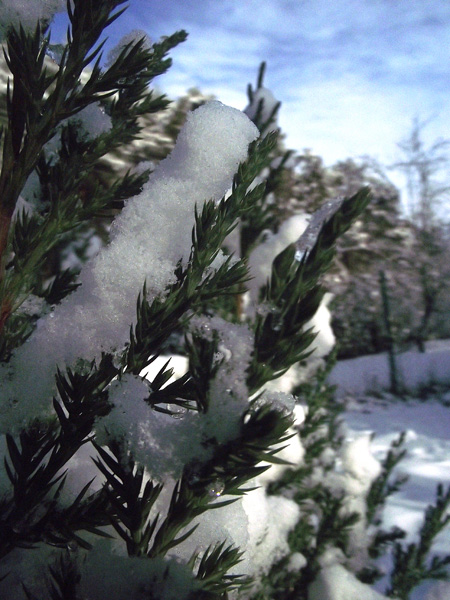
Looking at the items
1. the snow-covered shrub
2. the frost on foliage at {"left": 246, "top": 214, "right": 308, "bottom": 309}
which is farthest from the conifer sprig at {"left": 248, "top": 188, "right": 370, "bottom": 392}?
the frost on foliage at {"left": 246, "top": 214, "right": 308, "bottom": 309}

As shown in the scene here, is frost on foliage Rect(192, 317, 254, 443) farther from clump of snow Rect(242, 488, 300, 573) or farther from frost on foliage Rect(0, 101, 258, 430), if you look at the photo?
clump of snow Rect(242, 488, 300, 573)

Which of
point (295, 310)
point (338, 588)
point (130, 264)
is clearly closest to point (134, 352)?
point (130, 264)

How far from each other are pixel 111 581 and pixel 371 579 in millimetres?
1790

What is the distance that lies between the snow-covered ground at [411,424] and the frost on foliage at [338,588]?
20 cm

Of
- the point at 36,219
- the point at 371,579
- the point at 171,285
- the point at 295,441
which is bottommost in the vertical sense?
the point at 371,579

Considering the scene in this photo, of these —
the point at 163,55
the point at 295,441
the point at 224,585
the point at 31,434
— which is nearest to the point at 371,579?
the point at 295,441

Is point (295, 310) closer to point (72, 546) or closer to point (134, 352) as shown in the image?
point (134, 352)

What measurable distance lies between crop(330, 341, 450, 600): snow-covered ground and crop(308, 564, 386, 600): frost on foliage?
202 millimetres

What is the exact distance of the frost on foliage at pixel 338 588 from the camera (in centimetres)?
164

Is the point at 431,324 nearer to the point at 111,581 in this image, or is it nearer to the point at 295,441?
the point at 295,441

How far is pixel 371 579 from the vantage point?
2029 mm

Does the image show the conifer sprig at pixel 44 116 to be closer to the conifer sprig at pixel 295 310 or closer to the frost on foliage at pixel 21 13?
the frost on foliage at pixel 21 13

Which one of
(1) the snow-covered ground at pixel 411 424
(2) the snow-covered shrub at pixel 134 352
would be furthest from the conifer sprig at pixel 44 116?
(1) the snow-covered ground at pixel 411 424

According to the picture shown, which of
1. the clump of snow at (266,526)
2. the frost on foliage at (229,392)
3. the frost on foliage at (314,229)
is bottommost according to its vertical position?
the clump of snow at (266,526)
